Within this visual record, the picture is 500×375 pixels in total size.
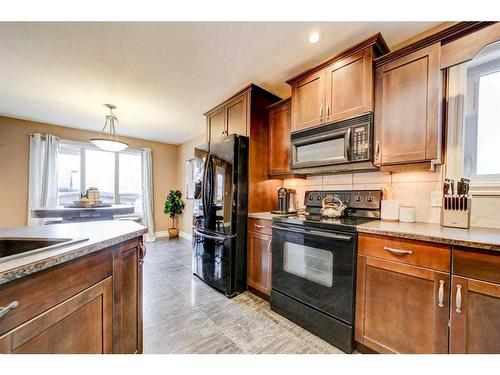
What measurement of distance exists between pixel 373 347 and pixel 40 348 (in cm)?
176

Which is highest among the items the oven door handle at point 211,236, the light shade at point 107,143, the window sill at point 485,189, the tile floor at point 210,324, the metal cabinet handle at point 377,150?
the light shade at point 107,143

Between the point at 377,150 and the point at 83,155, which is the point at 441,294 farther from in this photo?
the point at 83,155

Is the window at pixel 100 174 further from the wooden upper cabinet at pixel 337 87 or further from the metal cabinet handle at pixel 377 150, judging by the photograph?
the metal cabinet handle at pixel 377 150

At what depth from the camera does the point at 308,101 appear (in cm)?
198

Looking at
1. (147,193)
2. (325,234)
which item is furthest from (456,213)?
(147,193)

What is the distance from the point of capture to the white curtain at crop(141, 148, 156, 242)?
4.77 m

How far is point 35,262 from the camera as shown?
2.19 ft

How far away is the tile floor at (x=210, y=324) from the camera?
1463mm

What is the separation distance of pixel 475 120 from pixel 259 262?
86.4 inches

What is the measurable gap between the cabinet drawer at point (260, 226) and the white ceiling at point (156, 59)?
160cm

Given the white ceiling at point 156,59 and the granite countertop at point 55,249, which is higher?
the white ceiling at point 156,59

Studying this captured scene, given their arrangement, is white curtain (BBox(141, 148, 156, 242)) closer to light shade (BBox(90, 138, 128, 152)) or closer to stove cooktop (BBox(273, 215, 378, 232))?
light shade (BBox(90, 138, 128, 152))

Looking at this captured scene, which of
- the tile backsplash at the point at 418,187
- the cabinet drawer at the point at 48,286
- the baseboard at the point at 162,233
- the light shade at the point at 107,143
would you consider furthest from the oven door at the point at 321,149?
the baseboard at the point at 162,233
